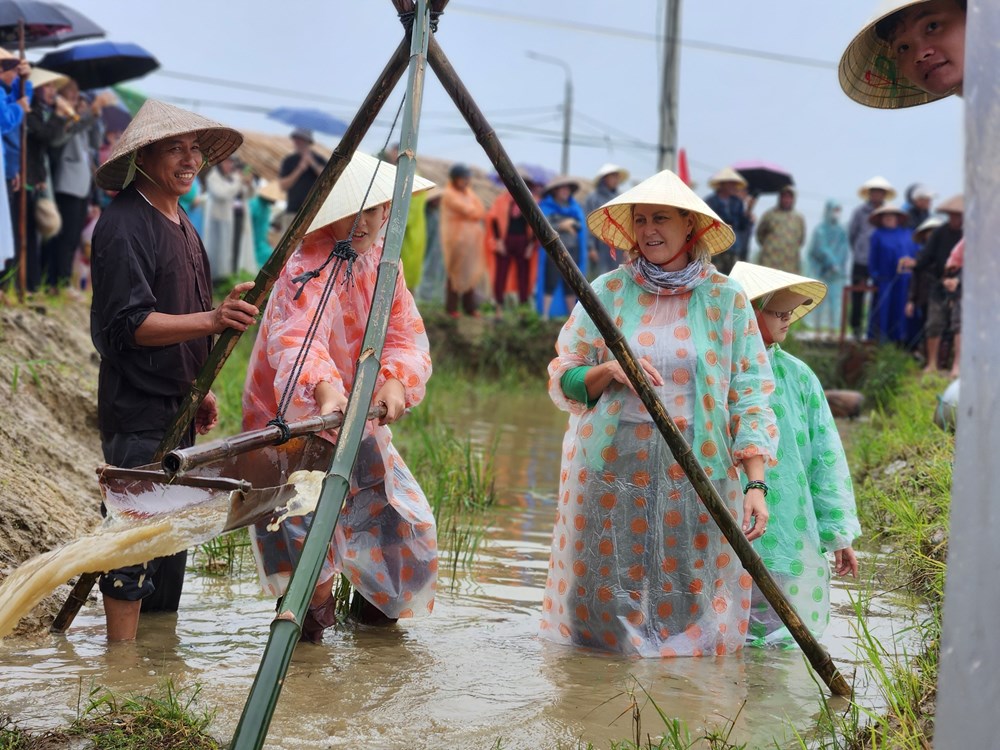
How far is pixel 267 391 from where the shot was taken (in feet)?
15.6

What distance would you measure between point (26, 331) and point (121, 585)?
13.2 ft

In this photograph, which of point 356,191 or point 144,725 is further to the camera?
point 356,191

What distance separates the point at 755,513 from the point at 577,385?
0.77m

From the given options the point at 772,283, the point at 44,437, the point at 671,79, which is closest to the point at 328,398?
the point at 772,283

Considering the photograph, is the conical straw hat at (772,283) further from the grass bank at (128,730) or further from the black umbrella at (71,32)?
the black umbrella at (71,32)

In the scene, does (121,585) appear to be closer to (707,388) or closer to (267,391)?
(267,391)

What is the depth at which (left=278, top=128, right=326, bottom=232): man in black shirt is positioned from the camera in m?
14.5

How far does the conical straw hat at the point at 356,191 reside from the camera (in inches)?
184

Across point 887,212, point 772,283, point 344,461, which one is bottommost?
point 344,461

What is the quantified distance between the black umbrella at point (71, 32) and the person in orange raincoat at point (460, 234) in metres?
5.32

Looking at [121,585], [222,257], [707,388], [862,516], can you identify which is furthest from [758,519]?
[222,257]

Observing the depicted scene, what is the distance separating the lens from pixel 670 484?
460 centimetres

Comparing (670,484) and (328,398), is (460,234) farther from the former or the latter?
(328,398)

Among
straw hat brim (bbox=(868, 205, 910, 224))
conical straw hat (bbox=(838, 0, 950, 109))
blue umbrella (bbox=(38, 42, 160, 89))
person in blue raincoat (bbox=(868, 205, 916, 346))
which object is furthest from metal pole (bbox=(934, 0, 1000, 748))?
straw hat brim (bbox=(868, 205, 910, 224))
